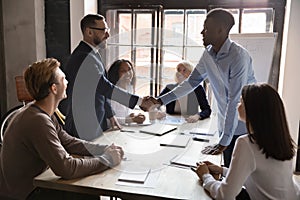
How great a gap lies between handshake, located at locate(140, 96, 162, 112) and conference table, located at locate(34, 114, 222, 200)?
435mm

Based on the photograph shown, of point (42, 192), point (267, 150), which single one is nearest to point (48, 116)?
point (42, 192)

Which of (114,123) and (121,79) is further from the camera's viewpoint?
(121,79)

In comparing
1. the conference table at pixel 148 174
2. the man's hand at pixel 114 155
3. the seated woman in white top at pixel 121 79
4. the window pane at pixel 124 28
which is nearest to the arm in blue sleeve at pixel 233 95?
the conference table at pixel 148 174

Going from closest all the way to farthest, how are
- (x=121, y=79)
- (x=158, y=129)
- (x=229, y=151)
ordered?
(x=229, y=151)
(x=158, y=129)
(x=121, y=79)

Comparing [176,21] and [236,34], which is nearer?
[236,34]

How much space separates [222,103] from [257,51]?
1.30m

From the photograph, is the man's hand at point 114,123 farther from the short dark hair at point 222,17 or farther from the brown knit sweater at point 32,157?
the short dark hair at point 222,17

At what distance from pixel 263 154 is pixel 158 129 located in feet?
3.69

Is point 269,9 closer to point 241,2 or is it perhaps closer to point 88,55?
point 241,2

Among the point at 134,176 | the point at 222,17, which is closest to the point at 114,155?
the point at 134,176

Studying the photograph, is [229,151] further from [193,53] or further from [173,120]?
[193,53]

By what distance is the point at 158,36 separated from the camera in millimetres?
3645

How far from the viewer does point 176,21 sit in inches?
140

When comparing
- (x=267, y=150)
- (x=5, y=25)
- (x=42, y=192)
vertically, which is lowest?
(x=42, y=192)
